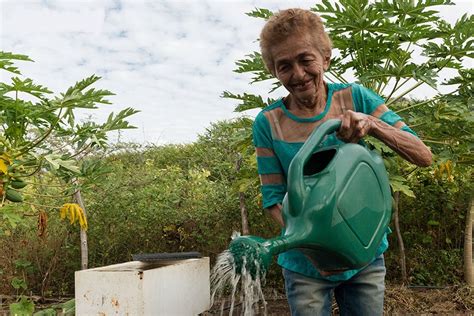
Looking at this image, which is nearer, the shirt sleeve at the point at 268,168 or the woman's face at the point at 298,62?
the woman's face at the point at 298,62

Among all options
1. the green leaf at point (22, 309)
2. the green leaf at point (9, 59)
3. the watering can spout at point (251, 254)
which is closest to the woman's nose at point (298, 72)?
the watering can spout at point (251, 254)

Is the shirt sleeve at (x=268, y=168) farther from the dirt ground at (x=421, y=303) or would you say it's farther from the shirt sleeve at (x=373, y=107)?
the dirt ground at (x=421, y=303)

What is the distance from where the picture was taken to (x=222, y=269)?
919mm

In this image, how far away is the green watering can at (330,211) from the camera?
92 centimetres

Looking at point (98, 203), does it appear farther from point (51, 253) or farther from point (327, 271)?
point (327, 271)

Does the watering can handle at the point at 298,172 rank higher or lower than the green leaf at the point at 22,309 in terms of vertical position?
higher

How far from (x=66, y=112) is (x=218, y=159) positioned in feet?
11.8

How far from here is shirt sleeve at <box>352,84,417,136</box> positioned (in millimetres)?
1231

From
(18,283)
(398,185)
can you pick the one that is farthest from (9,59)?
(18,283)

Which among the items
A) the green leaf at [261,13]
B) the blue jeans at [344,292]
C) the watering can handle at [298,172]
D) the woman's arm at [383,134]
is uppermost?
the green leaf at [261,13]

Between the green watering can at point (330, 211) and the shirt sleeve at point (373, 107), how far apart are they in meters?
0.15

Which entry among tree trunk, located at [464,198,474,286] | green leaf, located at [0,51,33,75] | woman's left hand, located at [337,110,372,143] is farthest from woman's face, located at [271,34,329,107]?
tree trunk, located at [464,198,474,286]

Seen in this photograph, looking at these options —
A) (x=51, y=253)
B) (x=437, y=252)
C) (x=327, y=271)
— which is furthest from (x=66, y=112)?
(x=437, y=252)

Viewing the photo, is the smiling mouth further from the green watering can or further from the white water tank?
the white water tank
